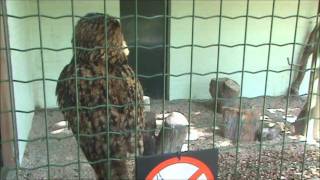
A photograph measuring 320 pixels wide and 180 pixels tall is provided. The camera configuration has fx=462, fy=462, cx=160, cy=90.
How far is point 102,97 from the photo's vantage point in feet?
6.95

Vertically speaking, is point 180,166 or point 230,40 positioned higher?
point 230,40

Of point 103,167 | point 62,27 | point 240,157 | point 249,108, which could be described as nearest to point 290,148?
point 240,157

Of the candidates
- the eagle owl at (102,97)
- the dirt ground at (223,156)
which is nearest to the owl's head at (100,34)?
the eagle owl at (102,97)

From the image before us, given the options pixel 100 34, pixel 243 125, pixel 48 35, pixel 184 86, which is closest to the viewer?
pixel 100 34

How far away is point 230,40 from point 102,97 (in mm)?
3585

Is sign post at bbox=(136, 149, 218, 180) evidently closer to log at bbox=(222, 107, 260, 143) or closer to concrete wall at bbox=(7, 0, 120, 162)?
log at bbox=(222, 107, 260, 143)

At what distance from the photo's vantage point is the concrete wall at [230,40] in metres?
5.28

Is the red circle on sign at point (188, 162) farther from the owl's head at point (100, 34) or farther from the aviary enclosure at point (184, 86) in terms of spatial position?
the aviary enclosure at point (184, 86)

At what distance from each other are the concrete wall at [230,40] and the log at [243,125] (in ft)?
4.14

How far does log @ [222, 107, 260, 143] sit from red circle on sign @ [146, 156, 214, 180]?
2150mm

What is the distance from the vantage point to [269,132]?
13.6 feet

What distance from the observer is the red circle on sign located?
1833mm

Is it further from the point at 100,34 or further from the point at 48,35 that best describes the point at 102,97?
the point at 48,35

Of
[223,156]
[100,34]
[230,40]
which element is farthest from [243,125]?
[100,34]
